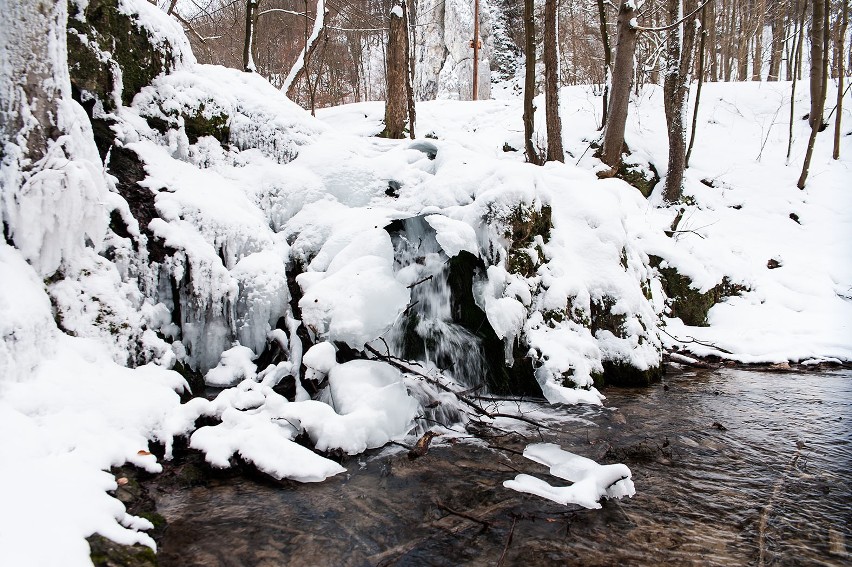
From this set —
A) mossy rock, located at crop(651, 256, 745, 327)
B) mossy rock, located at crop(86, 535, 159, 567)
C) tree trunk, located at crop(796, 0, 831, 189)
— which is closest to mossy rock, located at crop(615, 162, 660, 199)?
tree trunk, located at crop(796, 0, 831, 189)

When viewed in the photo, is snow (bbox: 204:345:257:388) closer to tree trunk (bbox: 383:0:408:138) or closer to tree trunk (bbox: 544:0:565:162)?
tree trunk (bbox: 383:0:408:138)

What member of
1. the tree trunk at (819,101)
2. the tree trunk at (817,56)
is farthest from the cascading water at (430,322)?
the tree trunk at (817,56)

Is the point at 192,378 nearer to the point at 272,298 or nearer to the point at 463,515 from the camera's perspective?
the point at 272,298

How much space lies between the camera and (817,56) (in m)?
11.1

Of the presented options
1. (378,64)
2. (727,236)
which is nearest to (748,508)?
(727,236)

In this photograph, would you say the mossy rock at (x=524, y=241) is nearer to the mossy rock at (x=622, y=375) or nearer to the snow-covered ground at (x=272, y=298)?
the snow-covered ground at (x=272, y=298)

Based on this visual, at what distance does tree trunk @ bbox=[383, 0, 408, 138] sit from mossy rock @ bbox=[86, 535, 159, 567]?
7.67 metres

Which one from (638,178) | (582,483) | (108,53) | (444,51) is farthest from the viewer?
(444,51)

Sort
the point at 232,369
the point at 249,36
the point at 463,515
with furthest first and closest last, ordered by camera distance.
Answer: the point at 249,36 → the point at 232,369 → the point at 463,515

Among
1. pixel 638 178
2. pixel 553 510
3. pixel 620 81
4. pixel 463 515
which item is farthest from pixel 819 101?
pixel 463 515

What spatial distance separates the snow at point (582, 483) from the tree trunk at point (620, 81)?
23.5ft

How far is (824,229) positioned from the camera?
995 centimetres

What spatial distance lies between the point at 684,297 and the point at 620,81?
3811mm

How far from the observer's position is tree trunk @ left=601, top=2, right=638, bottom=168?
8094 millimetres
